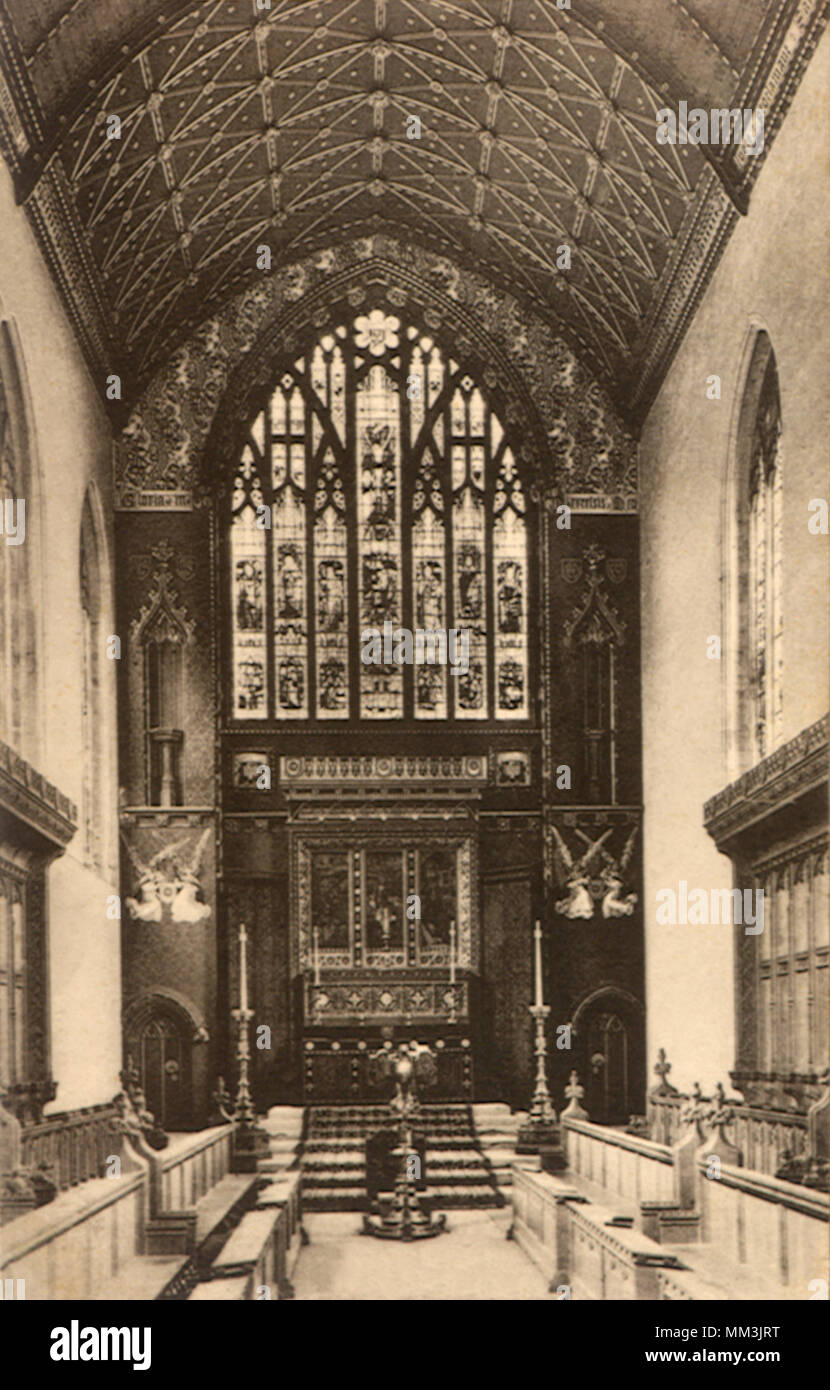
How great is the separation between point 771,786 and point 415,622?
7278 millimetres

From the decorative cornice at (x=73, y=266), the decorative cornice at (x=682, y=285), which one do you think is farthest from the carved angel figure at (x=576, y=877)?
the decorative cornice at (x=73, y=266)

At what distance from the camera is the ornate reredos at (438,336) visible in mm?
19625

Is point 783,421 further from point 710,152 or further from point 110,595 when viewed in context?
point 110,595

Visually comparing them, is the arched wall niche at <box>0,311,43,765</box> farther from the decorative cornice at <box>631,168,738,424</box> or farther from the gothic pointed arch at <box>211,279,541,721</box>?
the decorative cornice at <box>631,168,738,424</box>

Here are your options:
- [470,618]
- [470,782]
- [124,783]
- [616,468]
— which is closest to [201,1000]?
[124,783]

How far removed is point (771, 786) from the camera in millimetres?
13195

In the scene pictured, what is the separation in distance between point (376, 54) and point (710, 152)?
3.78m

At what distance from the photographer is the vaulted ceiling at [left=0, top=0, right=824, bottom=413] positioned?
13.9 metres

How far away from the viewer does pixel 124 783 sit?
18.6 m

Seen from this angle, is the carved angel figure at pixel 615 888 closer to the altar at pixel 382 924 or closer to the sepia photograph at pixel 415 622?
→ the sepia photograph at pixel 415 622

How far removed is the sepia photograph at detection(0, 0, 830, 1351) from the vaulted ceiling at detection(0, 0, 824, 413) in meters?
0.06

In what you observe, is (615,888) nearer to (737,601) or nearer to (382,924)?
(382,924)

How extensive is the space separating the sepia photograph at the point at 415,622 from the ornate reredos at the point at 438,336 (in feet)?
0.16

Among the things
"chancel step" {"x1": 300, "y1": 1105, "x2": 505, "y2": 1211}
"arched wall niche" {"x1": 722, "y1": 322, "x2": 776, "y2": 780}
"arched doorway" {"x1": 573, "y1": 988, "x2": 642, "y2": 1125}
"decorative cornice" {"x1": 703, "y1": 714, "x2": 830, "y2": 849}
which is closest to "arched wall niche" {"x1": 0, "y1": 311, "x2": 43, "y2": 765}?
"chancel step" {"x1": 300, "y1": 1105, "x2": 505, "y2": 1211}
